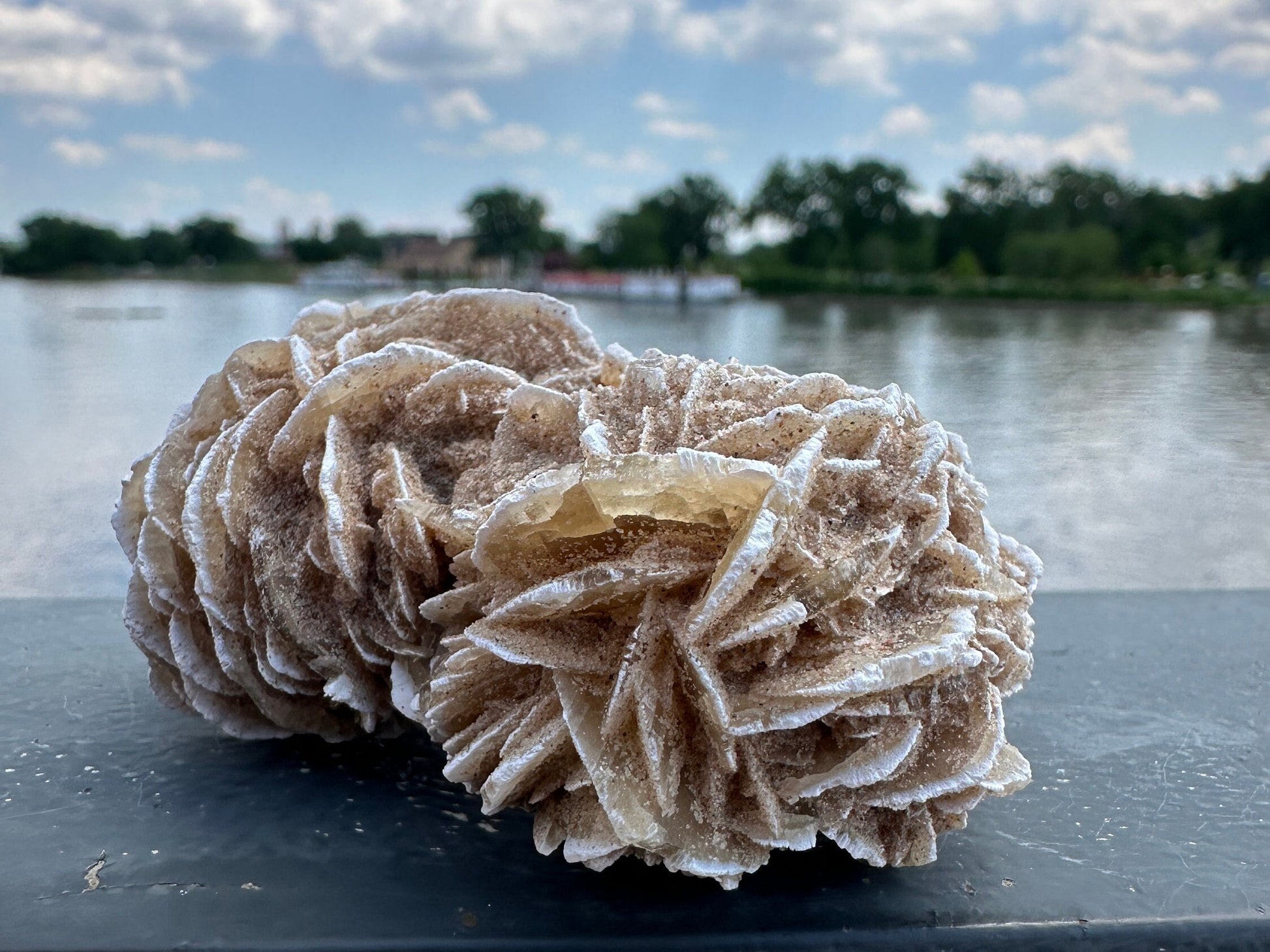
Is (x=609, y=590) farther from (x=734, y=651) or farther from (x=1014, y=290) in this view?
(x=1014, y=290)

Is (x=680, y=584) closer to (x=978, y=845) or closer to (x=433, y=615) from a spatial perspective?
(x=433, y=615)

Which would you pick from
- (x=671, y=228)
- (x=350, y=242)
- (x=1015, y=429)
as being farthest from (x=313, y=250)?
(x=1015, y=429)

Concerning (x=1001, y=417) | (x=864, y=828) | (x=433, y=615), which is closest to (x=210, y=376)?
(x=433, y=615)

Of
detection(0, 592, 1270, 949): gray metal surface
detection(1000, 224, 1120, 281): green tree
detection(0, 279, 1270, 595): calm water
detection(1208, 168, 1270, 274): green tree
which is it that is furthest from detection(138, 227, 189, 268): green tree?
detection(1208, 168, 1270, 274): green tree

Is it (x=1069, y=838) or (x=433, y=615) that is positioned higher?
(x=433, y=615)

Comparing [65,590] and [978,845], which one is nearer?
[978,845]

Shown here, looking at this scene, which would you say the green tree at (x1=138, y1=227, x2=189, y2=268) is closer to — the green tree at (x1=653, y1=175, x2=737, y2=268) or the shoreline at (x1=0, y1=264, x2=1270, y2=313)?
the shoreline at (x1=0, y1=264, x2=1270, y2=313)
